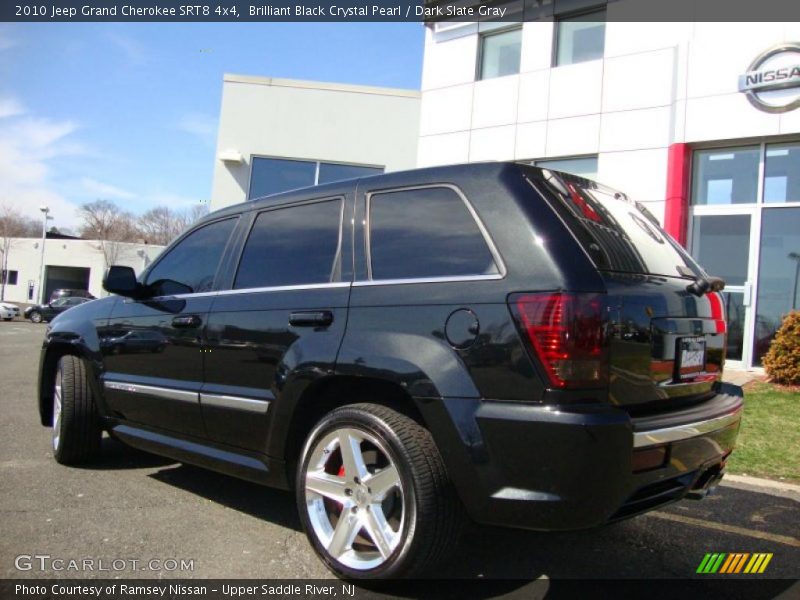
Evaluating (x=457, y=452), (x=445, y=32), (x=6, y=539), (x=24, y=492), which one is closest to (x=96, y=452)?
(x=24, y=492)

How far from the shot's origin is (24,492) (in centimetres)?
391

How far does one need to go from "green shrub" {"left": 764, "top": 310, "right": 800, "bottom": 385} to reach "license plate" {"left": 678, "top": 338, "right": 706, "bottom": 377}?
21.1 ft

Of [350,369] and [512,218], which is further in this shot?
[350,369]

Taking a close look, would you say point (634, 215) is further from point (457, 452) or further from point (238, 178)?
point (238, 178)

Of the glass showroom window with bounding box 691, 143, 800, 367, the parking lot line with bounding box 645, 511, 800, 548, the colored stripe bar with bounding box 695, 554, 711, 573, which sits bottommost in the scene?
the colored stripe bar with bounding box 695, 554, 711, 573

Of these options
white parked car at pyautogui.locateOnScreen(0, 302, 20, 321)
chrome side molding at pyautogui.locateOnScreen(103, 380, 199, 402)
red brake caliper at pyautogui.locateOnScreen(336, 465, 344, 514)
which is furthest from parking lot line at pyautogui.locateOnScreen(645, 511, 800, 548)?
white parked car at pyautogui.locateOnScreen(0, 302, 20, 321)

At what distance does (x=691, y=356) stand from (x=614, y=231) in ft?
2.17

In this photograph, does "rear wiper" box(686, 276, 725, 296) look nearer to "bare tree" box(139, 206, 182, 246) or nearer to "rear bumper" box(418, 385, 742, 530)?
"rear bumper" box(418, 385, 742, 530)

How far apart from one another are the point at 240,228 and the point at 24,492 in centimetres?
218

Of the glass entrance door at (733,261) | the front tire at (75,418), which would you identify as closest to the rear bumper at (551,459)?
the front tire at (75,418)

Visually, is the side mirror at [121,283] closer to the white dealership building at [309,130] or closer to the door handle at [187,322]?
the door handle at [187,322]

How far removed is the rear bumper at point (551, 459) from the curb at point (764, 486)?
98.2 inches

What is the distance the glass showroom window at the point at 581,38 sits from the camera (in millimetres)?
11859

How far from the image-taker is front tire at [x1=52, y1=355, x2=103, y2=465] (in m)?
4.37
